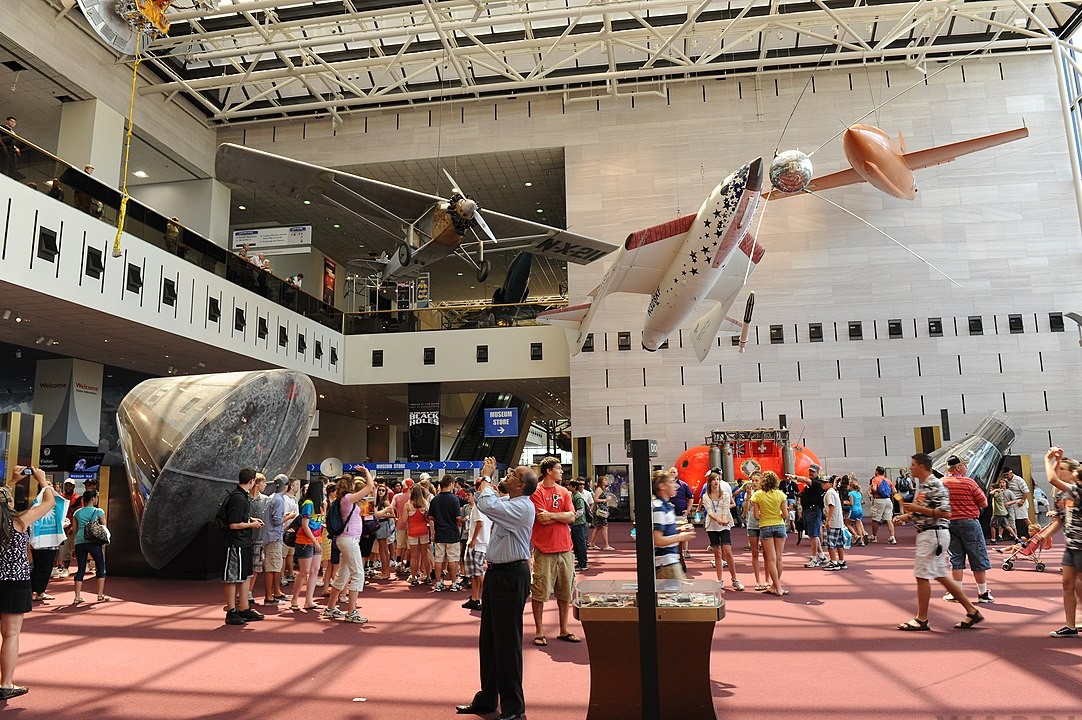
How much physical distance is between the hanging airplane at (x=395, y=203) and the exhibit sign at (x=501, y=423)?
25.0 feet

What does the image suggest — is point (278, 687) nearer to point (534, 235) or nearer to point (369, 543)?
point (369, 543)

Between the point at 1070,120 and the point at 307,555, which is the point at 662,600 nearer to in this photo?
the point at 307,555

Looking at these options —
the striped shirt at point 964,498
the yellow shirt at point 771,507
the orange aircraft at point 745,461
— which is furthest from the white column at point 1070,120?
the yellow shirt at point 771,507

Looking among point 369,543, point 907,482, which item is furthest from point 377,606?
point 907,482

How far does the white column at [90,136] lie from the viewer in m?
16.9

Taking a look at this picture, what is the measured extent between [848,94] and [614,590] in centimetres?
2082

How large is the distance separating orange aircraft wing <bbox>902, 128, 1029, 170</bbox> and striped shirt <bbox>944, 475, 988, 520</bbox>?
552cm

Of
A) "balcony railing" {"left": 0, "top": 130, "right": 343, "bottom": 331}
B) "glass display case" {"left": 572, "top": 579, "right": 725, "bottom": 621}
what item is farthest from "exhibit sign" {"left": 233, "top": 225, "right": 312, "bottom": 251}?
"glass display case" {"left": 572, "top": 579, "right": 725, "bottom": 621}

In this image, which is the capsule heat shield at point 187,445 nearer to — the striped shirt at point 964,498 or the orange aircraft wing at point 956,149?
the striped shirt at point 964,498

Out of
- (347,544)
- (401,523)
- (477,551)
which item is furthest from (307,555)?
(401,523)

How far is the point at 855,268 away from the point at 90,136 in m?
20.4

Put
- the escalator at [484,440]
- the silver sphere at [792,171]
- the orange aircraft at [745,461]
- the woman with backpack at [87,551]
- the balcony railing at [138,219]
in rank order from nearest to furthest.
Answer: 1. the woman with backpack at [87,551]
2. the silver sphere at [792,171]
3. the balcony railing at [138,219]
4. the orange aircraft at [745,461]
5. the escalator at [484,440]

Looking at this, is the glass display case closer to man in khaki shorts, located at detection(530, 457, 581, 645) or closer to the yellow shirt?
man in khaki shorts, located at detection(530, 457, 581, 645)

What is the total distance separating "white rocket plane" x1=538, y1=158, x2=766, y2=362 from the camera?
951cm
